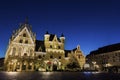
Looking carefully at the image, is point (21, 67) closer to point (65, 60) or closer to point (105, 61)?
point (65, 60)

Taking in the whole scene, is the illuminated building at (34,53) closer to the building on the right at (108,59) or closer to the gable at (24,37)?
the gable at (24,37)

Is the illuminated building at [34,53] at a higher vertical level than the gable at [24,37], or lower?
lower

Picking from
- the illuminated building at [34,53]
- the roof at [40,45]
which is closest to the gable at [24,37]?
the illuminated building at [34,53]

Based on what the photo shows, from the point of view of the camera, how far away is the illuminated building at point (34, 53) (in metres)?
61.9

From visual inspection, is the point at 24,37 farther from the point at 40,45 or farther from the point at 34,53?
the point at 40,45

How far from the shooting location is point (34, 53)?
67.4m

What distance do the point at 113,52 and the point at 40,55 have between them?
3861 cm

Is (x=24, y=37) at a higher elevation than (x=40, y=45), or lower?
higher

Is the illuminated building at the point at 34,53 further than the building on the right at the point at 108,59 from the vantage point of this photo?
No

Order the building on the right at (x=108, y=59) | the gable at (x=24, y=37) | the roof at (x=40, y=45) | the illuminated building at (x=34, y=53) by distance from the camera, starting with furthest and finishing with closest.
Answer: the building on the right at (x=108, y=59) → the roof at (x=40, y=45) → the gable at (x=24, y=37) → the illuminated building at (x=34, y=53)

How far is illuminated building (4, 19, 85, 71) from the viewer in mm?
61944

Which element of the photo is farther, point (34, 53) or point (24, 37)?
point (34, 53)

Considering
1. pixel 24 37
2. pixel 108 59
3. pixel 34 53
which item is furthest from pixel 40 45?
pixel 108 59

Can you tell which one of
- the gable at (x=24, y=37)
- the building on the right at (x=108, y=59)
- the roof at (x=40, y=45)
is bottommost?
the building on the right at (x=108, y=59)
